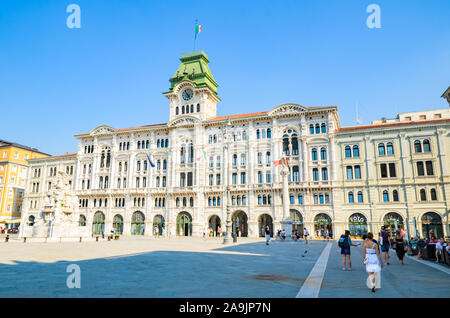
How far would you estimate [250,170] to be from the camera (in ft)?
161

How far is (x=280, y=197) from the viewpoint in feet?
152

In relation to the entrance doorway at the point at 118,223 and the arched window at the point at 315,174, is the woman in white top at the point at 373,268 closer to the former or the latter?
the arched window at the point at 315,174

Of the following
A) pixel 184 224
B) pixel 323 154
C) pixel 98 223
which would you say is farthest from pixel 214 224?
pixel 98 223

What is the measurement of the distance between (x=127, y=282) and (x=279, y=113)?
4254 cm

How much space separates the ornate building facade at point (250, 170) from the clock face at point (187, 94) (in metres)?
0.17

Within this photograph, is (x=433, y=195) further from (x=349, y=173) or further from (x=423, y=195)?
(x=349, y=173)

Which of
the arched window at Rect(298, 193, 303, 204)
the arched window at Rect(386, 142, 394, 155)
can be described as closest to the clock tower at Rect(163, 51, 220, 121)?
the arched window at Rect(298, 193, 303, 204)

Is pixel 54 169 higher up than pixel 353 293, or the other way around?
pixel 54 169

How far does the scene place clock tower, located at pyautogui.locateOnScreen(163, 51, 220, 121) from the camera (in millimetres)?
54562

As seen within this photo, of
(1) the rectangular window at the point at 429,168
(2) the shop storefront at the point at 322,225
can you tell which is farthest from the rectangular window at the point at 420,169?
(2) the shop storefront at the point at 322,225

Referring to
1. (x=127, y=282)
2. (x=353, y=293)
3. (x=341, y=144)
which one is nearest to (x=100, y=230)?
(x=341, y=144)

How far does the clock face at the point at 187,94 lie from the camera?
55719 mm

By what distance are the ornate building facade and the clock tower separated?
190 mm
